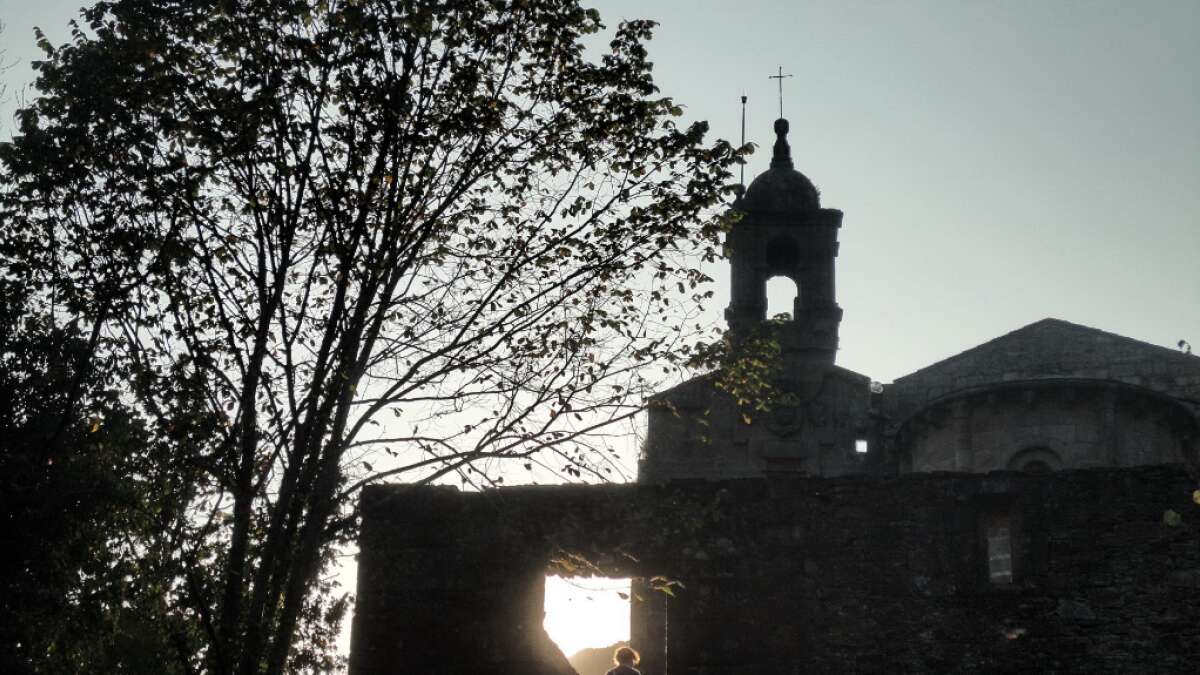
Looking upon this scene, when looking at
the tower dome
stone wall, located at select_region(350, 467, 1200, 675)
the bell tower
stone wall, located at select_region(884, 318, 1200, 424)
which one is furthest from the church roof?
stone wall, located at select_region(350, 467, 1200, 675)

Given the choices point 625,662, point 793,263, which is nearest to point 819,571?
point 625,662

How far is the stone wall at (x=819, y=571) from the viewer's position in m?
12.8

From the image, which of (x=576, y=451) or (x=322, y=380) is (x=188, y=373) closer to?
(x=322, y=380)

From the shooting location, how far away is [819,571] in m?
13.3

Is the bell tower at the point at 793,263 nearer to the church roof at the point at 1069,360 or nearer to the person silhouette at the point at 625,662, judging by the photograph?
the church roof at the point at 1069,360

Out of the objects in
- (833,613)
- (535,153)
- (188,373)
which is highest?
(535,153)

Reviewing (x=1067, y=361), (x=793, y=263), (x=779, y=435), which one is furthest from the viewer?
(x=793, y=263)

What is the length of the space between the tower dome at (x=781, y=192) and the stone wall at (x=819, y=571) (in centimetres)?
1232

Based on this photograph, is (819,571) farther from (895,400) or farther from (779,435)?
(895,400)

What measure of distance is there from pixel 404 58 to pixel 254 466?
3233mm

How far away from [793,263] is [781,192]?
135 centimetres

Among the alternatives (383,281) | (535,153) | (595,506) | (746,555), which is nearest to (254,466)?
(383,281)

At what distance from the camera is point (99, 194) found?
1059 cm

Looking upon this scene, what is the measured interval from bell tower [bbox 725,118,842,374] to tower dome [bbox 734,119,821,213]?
0.06 ft
